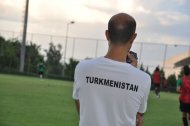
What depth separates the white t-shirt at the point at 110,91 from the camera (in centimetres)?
386

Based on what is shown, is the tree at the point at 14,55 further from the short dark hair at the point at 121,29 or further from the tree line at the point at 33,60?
the short dark hair at the point at 121,29

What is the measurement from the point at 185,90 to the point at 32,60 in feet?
192

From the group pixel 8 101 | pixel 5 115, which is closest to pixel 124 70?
pixel 5 115

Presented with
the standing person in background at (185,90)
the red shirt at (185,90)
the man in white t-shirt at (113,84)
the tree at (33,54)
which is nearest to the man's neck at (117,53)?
the man in white t-shirt at (113,84)

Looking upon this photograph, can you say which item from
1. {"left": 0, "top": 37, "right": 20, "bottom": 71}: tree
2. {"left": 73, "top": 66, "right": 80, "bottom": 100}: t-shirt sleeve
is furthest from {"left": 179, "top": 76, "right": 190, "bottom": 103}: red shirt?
{"left": 0, "top": 37, "right": 20, "bottom": 71}: tree

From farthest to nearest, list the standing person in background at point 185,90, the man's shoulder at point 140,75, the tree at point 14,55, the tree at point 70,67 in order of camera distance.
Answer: the tree at point 14,55, the tree at point 70,67, the standing person in background at point 185,90, the man's shoulder at point 140,75

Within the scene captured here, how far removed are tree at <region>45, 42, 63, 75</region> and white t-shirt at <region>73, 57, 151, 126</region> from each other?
2540 inches

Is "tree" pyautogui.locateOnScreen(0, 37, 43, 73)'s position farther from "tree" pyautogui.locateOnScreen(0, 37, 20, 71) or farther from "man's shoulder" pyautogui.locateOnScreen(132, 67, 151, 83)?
"man's shoulder" pyautogui.locateOnScreen(132, 67, 151, 83)

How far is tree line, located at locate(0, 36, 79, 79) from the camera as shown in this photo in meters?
66.4

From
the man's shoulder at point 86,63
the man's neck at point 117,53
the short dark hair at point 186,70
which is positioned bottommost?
the short dark hair at point 186,70

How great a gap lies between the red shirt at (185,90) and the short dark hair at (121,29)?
1112 centimetres

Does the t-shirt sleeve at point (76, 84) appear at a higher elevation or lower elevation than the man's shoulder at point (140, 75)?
lower

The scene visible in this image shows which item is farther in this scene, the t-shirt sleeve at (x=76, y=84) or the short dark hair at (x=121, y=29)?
the t-shirt sleeve at (x=76, y=84)

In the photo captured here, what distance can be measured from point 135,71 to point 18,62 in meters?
66.0
